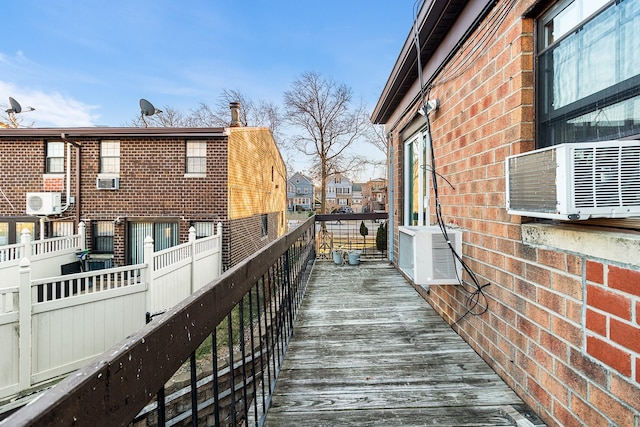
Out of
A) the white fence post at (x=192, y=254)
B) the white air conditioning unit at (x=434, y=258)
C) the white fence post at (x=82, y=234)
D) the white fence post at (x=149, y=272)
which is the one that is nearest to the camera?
the white air conditioning unit at (x=434, y=258)

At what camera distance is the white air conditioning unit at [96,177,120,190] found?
29.4 feet

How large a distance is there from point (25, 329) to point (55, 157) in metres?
6.42

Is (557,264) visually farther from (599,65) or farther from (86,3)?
(86,3)

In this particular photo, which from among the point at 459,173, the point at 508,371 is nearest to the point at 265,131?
the point at 459,173

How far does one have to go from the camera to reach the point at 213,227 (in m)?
9.13

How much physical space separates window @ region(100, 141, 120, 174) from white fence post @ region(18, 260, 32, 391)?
16.7 feet

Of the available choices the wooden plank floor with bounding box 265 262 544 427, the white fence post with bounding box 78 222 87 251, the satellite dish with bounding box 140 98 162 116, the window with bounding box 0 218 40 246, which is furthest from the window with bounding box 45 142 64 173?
the wooden plank floor with bounding box 265 262 544 427

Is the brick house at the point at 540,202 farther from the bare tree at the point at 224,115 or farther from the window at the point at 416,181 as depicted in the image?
the bare tree at the point at 224,115

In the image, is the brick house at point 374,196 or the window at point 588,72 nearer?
the window at point 588,72

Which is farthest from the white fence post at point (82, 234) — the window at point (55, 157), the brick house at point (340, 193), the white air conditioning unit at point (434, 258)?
the brick house at point (340, 193)

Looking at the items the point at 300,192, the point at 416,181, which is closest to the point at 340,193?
the point at 300,192

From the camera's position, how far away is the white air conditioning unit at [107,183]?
8.95m

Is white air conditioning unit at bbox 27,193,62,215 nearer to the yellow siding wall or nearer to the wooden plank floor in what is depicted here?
the yellow siding wall

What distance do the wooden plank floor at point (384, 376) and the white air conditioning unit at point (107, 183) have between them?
26.6ft
